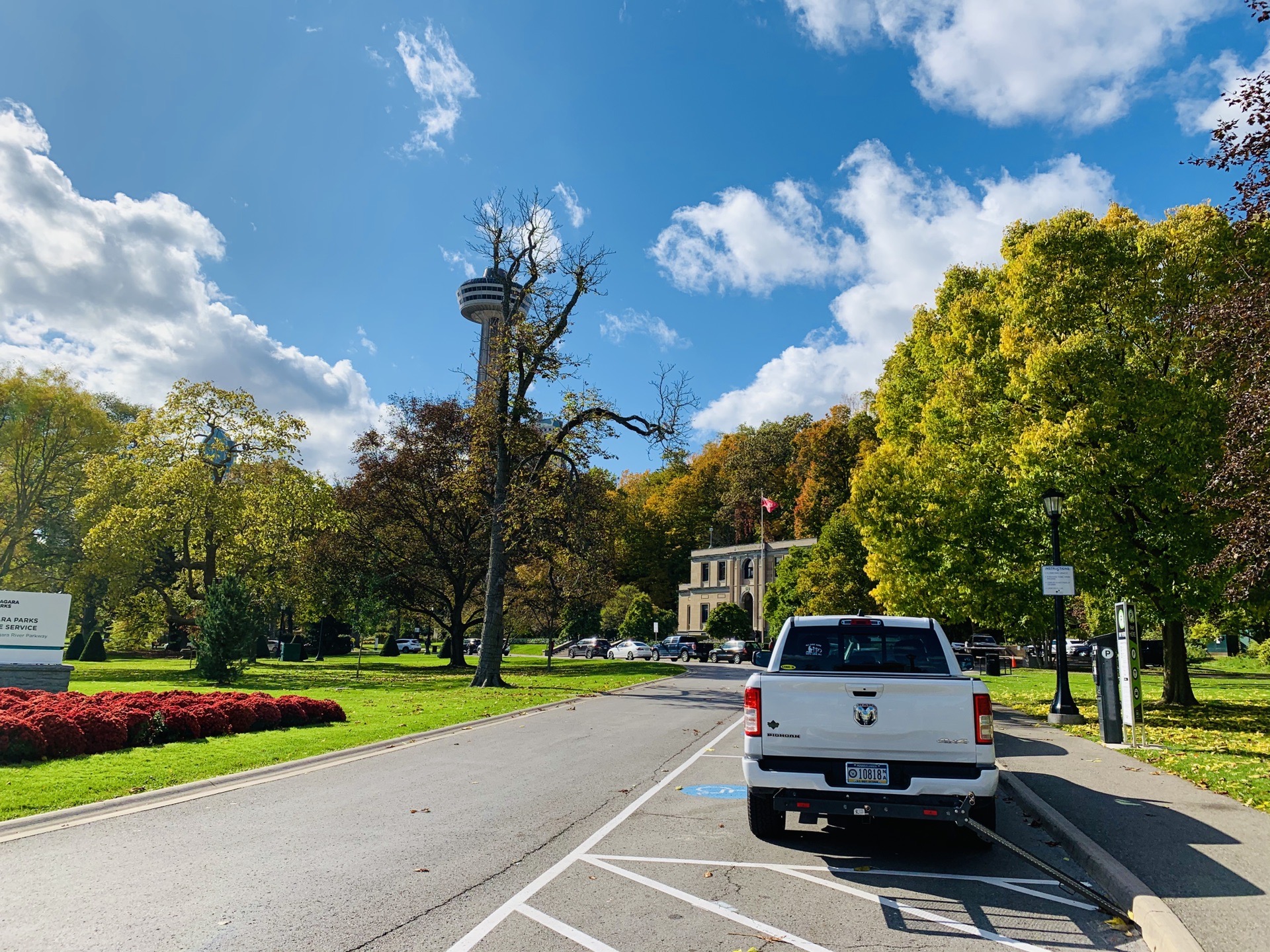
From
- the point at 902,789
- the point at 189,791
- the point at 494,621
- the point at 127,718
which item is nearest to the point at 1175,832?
the point at 902,789

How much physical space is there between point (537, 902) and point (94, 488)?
4072cm

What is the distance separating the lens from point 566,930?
5098mm

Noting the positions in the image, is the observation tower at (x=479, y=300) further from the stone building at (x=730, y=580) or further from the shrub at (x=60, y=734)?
the shrub at (x=60, y=734)

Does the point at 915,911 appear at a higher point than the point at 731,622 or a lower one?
lower

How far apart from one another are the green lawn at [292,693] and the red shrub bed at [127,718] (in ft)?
0.87

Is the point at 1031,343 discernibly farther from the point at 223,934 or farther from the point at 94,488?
the point at 94,488

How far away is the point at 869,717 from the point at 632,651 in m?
46.4

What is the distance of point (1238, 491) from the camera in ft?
47.4

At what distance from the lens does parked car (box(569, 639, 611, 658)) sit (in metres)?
59.0

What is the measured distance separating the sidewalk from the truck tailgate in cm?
163

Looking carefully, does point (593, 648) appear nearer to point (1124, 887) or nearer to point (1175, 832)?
point (1175, 832)

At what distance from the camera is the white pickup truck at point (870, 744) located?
21.6 ft

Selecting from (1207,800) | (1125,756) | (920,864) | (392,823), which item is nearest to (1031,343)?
(1125,756)

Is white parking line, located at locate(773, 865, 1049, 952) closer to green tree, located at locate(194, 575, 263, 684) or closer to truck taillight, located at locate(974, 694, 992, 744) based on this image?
truck taillight, located at locate(974, 694, 992, 744)
